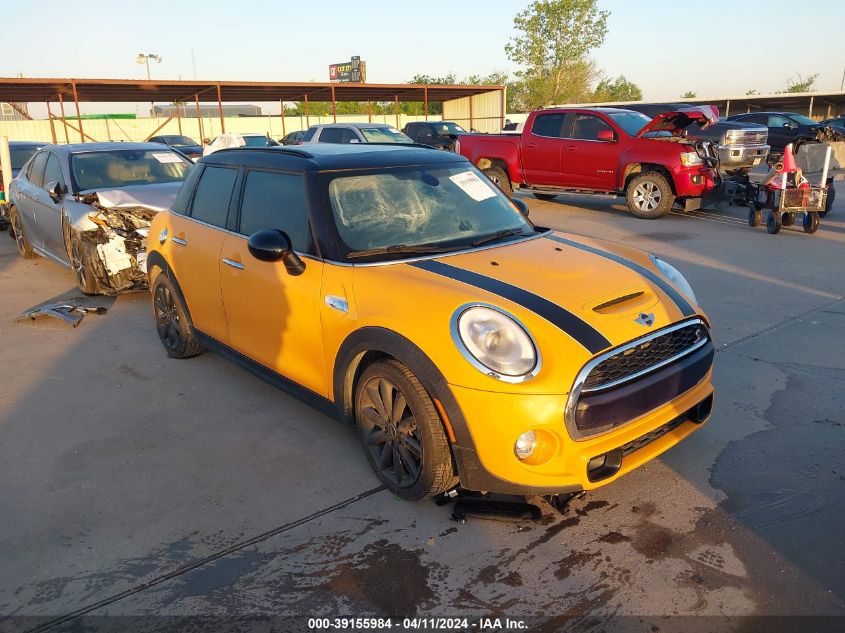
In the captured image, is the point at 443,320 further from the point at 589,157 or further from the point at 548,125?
the point at 548,125

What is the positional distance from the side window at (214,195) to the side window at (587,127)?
8.91 meters

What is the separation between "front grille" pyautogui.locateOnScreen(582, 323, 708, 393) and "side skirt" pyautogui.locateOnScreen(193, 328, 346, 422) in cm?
140

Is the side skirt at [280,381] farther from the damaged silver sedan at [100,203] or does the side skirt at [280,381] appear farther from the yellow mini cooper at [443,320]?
the damaged silver sedan at [100,203]

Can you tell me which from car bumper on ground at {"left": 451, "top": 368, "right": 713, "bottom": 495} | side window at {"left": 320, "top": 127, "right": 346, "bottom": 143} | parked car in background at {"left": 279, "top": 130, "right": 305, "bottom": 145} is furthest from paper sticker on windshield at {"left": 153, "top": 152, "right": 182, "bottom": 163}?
parked car in background at {"left": 279, "top": 130, "right": 305, "bottom": 145}

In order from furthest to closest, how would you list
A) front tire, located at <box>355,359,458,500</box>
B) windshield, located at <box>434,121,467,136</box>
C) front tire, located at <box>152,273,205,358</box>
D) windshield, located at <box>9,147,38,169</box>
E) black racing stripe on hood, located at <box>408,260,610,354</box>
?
1. windshield, located at <box>434,121,467,136</box>
2. windshield, located at <box>9,147,38,169</box>
3. front tire, located at <box>152,273,205,358</box>
4. front tire, located at <box>355,359,458,500</box>
5. black racing stripe on hood, located at <box>408,260,610,354</box>

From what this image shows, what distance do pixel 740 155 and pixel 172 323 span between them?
45.2ft

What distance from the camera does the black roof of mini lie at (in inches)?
152

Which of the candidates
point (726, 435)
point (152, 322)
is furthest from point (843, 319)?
point (152, 322)

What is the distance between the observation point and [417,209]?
A: 12.6 ft

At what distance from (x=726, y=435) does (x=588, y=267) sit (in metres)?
1.39

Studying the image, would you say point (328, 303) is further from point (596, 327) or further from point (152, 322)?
point (152, 322)

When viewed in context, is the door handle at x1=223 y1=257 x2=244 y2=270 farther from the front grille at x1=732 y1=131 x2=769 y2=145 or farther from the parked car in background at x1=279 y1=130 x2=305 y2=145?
the parked car in background at x1=279 y1=130 x2=305 y2=145

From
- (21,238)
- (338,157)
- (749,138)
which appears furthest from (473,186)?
(749,138)

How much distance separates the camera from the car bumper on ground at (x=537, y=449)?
8.86ft
